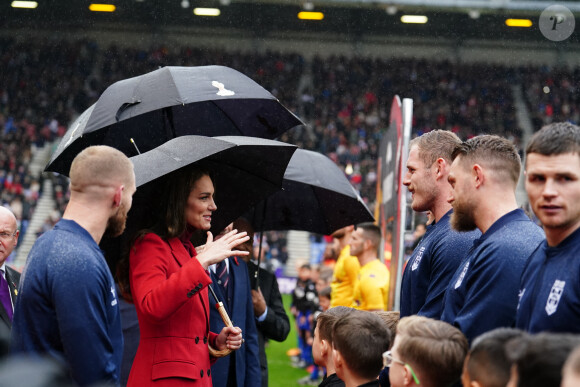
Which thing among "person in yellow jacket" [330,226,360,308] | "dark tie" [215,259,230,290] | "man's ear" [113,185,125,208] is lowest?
"person in yellow jacket" [330,226,360,308]

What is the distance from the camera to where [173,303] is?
353 centimetres

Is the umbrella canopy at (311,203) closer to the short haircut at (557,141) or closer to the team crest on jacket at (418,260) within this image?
the team crest on jacket at (418,260)

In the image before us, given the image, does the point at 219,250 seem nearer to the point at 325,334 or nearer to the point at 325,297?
the point at 325,334

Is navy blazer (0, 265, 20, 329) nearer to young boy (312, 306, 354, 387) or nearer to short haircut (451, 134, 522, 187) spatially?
young boy (312, 306, 354, 387)

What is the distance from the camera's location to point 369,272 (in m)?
7.14

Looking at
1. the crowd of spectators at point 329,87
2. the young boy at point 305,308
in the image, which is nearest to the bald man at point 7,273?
the young boy at point 305,308

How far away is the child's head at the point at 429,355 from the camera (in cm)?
282

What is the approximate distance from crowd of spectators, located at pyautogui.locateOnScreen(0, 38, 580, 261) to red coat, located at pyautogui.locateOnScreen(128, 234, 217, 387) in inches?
1027

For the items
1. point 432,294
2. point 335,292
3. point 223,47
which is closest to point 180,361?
point 432,294

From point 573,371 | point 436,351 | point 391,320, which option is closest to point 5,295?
point 391,320

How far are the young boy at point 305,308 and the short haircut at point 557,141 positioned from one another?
8.37m

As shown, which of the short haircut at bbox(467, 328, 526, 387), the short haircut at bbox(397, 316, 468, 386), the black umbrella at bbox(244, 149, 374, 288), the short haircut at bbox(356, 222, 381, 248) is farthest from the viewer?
the short haircut at bbox(356, 222, 381, 248)

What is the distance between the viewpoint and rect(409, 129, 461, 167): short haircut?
402cm

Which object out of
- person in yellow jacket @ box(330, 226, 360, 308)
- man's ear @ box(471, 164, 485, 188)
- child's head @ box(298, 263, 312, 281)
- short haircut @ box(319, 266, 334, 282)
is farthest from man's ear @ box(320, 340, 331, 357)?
child's head @ box(298, 263, 312, 281)
